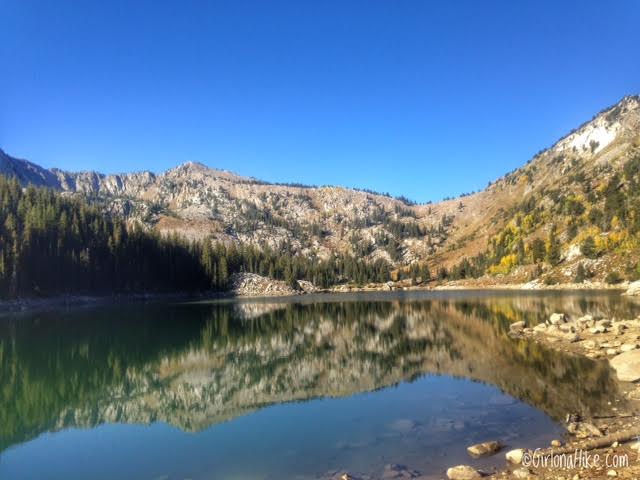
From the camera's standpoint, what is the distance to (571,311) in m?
56.2

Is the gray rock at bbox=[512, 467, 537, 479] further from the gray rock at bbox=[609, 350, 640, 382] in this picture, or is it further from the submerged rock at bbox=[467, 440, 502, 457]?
the gray rock at bbox=[609, 350, 640, 382]

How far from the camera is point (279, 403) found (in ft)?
81.4

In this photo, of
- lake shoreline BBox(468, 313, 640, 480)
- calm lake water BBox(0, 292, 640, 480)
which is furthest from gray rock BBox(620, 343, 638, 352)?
calm lake water BBox(0, 292, 640, 480)

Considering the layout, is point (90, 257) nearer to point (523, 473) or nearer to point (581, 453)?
point (523, 473)

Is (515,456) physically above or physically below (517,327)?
below

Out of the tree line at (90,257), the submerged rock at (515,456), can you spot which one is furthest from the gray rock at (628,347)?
the tree line at (90,257)

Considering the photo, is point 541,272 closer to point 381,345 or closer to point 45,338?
point 381,345

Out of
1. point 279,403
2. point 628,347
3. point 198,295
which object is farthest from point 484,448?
point 198,295

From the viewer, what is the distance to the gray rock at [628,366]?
23.2m

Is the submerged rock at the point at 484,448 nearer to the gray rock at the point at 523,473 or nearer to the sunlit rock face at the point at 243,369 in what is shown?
the gray rock at the point at 523,473

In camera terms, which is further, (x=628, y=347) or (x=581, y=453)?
(x=628, y=347)

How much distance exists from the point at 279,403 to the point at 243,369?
Result: 10.6 metres

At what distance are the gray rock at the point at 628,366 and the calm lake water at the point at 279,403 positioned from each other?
82 cm

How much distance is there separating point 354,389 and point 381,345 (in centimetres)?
1589
